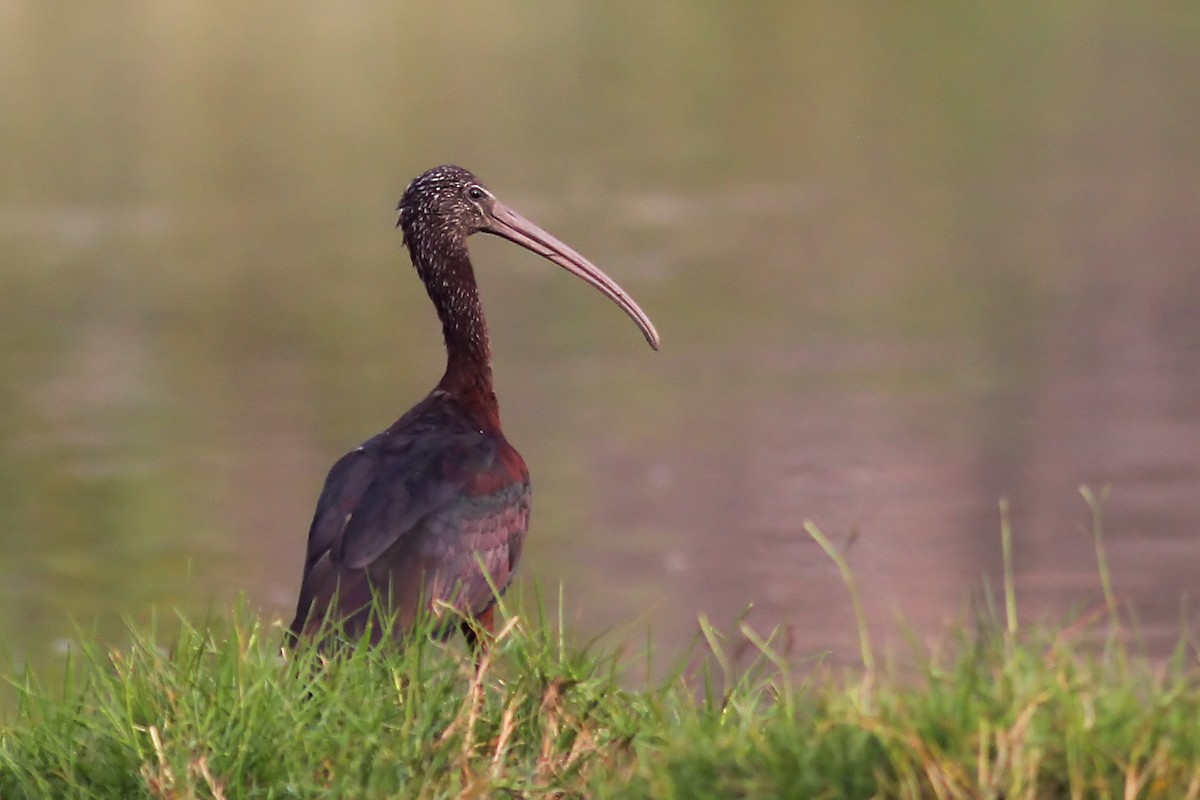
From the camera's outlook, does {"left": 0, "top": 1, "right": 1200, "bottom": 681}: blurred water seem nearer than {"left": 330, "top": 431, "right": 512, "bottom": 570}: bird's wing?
No

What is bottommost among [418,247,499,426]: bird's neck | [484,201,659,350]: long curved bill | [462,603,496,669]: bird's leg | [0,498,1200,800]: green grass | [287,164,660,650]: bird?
[0,498,1200,800]: green grass

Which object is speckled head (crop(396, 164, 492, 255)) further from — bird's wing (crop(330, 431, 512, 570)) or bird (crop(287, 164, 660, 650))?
bird's wing (crop(330, 431, 512, 570))

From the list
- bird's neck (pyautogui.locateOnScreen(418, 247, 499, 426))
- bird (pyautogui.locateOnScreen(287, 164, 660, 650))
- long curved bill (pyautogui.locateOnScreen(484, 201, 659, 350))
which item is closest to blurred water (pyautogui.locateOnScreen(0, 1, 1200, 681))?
bird (pyautogui.locateOnScreen(287, 164, 660, 650))

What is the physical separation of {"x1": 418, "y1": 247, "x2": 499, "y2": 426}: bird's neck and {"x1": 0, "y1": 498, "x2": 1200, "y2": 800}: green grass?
1806mm

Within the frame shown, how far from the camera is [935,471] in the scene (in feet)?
40.1

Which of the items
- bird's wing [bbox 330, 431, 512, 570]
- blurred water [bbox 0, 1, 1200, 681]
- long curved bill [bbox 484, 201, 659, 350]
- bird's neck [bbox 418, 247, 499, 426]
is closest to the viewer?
bird's wing [bbox 330, 431, 512, 570]

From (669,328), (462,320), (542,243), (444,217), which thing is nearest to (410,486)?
(462,320)

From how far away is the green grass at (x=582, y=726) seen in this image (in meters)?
3.45

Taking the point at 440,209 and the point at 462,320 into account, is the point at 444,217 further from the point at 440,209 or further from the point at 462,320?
the point at 462,320

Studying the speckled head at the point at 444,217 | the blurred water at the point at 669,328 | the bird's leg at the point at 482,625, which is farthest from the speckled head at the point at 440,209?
the blurred water at the point at 669,328

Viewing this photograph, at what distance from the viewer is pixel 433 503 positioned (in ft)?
19.2

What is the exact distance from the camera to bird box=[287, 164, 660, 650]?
5496 millimetres

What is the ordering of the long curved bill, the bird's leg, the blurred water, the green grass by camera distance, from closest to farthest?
the green grass → the bird's leg → the long curved bill → the blurred water

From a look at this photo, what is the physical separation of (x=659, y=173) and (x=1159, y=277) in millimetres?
9893
